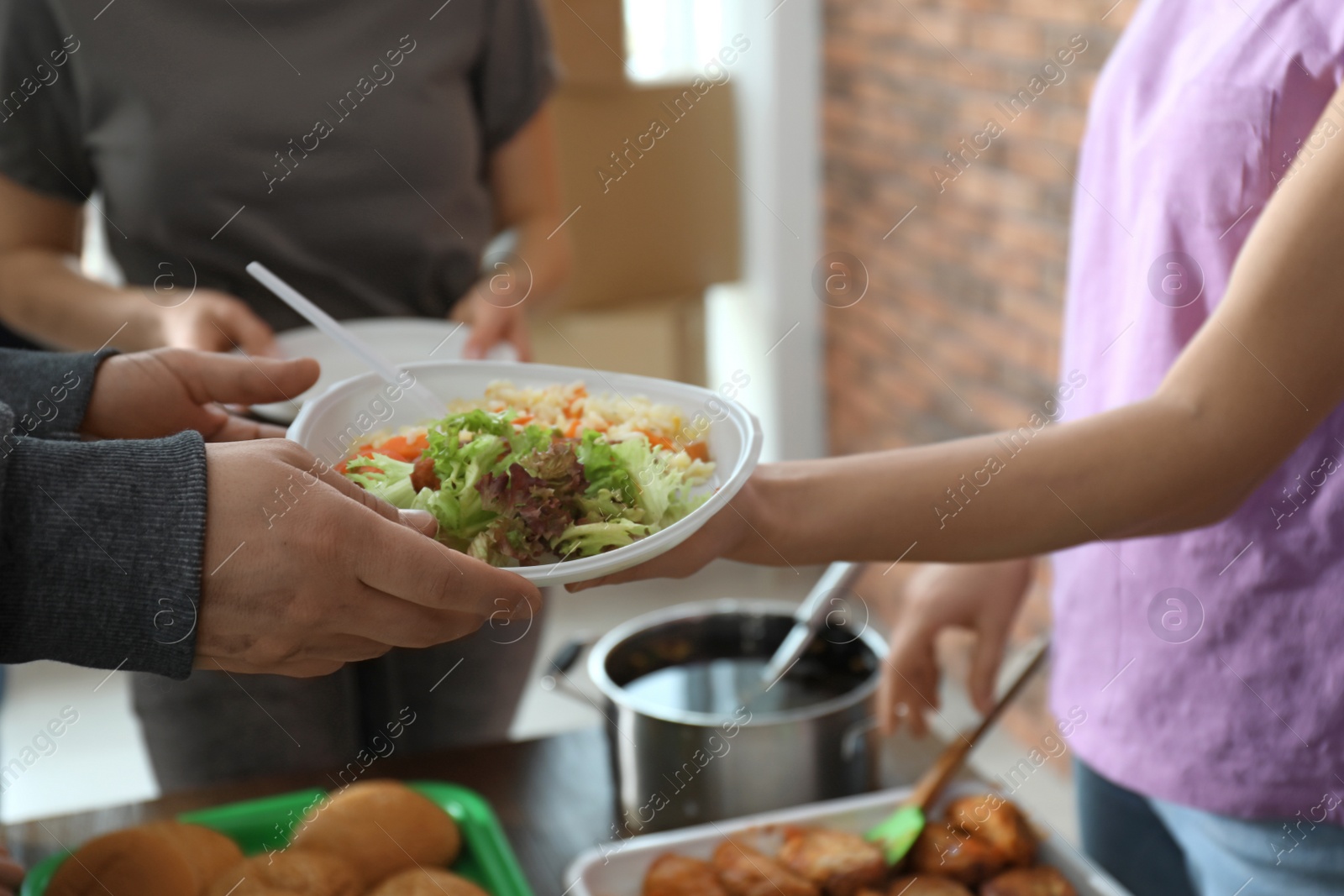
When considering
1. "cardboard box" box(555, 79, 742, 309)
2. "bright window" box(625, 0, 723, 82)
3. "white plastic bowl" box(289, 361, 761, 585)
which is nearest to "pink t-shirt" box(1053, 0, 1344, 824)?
"white plastic bowl" box(289, 361, 761, 585)

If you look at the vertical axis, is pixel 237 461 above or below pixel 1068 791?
above

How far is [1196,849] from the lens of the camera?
861mm

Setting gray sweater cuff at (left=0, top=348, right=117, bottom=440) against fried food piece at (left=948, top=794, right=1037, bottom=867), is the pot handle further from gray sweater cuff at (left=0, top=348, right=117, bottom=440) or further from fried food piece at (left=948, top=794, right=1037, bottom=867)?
gray sweater cuff at (left=0, top=348, right=117, bottom=440)

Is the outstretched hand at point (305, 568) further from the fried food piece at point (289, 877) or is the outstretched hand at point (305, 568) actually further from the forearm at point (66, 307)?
the forearm at point (66, 307)

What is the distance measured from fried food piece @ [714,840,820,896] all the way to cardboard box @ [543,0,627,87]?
2029 millimetres

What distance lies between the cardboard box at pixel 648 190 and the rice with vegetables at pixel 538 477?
1921mm

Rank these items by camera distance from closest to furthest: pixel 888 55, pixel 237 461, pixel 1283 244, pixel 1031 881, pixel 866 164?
pixel 237 461, pixel 1283 244, pixel 1031 881, pixel 888 55, pixel 866 164

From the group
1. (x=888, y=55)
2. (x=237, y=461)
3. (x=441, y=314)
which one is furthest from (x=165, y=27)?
(x=888, y=55)

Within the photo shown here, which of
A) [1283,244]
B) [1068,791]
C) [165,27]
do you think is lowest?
[1068,791]

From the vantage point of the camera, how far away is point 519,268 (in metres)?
1.36

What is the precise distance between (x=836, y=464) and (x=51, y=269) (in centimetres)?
86

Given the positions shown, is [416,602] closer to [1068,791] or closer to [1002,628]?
[1002,628]

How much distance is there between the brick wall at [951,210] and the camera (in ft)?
6.70

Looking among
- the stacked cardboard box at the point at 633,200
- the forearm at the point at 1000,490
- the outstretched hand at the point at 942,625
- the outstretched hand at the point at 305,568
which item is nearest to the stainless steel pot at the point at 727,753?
the outstretched hand at the point at 942,625
